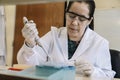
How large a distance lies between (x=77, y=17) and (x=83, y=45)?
0.19 metres

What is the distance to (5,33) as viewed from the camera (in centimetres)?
293

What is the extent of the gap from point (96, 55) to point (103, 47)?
9cm

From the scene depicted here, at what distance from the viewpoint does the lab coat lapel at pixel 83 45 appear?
3.99 ft

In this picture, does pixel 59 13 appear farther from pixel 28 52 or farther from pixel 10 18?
pixel 28 52

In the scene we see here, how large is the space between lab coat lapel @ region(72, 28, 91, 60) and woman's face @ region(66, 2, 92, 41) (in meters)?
0.07

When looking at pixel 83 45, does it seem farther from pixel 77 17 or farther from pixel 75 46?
pixel 77 17

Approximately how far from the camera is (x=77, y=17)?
1.20m

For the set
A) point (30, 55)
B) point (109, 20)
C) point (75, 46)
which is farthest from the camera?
point (109, 20)

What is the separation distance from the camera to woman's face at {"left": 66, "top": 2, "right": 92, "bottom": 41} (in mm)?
1198

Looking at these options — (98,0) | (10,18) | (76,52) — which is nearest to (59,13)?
(98,0)

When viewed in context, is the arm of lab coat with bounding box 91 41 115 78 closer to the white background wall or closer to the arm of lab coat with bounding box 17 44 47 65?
the arm of lab coat with bounding box 17 44 47 65

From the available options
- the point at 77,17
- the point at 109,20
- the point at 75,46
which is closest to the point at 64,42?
the point at 75,46

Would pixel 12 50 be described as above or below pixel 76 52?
below

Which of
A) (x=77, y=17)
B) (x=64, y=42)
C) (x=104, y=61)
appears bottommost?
(x=104, y=61)
